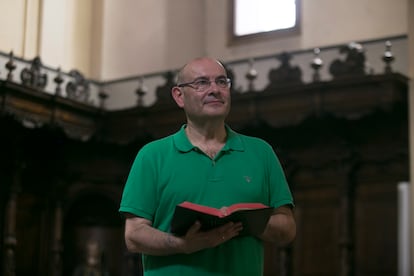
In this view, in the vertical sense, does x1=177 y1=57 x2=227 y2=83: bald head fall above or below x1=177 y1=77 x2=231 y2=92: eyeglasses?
above

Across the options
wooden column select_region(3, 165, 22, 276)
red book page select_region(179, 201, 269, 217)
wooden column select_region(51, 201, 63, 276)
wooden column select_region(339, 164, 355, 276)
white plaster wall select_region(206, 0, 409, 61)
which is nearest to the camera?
red book page select_region(179, 201, 269, 217)

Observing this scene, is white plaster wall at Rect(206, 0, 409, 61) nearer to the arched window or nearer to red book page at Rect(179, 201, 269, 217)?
the arched window

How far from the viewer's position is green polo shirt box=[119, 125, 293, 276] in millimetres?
2758

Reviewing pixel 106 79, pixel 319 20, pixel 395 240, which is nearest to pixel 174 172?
pixel 395 240

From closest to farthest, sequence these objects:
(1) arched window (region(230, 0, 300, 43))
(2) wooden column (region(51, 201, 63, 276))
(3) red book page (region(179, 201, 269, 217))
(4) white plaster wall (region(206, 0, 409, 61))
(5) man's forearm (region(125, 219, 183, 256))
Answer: (3) red book page (region(179, 201, 269, 217))
(5) man's forearm (region(125, 219, 183, 256))
(2) wooden column (region(51, 201, 63, 276))
(4) white plaster wall (region(206, 0, 409, 61))
(1) arched window (region(230, 0, 300, 43))

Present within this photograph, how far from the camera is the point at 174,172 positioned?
2.83m

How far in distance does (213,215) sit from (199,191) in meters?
0.24

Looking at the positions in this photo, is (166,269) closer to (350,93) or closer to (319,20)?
(350,93)

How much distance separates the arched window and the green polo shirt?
33.1 ft

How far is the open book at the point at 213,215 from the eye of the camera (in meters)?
2.55

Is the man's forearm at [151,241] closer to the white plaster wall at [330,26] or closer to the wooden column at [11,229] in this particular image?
the wooden column at [11,229]

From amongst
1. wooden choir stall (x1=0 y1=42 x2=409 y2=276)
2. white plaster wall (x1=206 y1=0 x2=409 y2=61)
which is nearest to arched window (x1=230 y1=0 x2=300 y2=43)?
white plaster wall (x1=206 y1=0 x2=409 y2=61)

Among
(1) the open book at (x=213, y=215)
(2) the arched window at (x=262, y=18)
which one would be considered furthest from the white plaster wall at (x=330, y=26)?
(1) the open book at (x=213, y=215)

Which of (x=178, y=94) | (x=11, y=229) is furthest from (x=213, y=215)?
(x=11, y=229)
